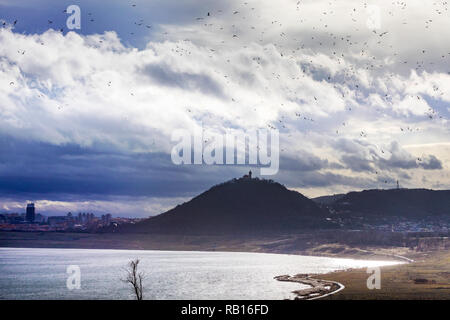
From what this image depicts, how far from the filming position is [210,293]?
149m

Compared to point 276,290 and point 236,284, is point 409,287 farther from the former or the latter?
point 236,284

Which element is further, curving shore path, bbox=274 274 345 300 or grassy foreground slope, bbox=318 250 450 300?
curving shore path, bbox=274 274 345 300

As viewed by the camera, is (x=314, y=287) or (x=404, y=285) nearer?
(x=404, y=285)

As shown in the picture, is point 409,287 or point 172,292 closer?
point 409,287

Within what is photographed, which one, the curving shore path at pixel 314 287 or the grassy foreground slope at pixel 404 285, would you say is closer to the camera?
the grassy foreground slope at pixel 404 285

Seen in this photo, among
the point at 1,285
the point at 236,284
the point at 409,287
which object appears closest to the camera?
the point at 409,287

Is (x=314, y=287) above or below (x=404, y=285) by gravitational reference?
below

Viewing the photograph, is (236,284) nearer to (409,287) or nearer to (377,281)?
(377,281)
